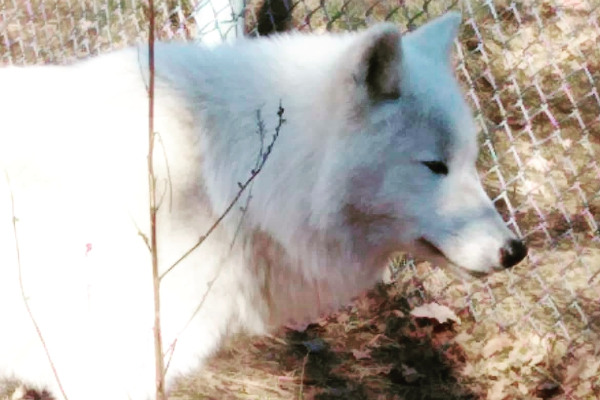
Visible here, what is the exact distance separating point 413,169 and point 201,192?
69 centimetres

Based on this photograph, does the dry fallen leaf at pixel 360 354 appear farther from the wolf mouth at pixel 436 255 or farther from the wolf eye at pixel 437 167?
the wolf eye at pixel 437 167

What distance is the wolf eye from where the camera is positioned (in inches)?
92.0

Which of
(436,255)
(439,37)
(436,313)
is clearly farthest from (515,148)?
(436,255)

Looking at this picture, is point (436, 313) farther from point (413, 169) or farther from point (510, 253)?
point (413, 169)

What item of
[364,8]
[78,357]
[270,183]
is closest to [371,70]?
[270,183]

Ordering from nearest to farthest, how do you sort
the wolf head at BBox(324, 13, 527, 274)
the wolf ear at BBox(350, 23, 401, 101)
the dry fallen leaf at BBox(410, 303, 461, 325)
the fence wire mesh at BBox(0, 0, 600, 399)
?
the wolf ear at BBox(350, 23, 401, 101)
the wolf head at BBox(324, 13, 527, 274)
the fence wire mesh at BBox(0, 0, 600, 399)
the dry fallen leaf at BBox(410, 303, 461, 325)

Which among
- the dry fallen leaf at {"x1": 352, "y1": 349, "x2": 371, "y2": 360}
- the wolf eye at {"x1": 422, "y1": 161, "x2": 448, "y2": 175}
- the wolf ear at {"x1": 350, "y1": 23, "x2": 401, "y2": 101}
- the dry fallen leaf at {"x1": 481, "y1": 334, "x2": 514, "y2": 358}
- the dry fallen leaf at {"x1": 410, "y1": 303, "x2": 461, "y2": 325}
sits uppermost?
the wolf ear at {"x1": 350, "y1": 23, "x2": 401, "y2": 101}

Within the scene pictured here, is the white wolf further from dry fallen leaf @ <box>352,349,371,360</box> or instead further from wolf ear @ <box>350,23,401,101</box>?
dry fallen leaf @ <box>352,349,371,360</box>

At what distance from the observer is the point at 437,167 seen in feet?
7.72

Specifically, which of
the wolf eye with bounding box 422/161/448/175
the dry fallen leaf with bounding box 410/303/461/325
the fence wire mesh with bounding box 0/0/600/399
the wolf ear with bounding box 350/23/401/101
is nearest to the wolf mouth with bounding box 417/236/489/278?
the wolf eye with bounding box 422/161/448/175

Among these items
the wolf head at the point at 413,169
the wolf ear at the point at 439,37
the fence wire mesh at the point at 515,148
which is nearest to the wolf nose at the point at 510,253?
the wolf head at the point at 413,169

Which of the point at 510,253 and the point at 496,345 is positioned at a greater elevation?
the point at 510,253

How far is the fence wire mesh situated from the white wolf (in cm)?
145

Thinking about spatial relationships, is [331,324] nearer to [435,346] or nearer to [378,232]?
[435,346]
